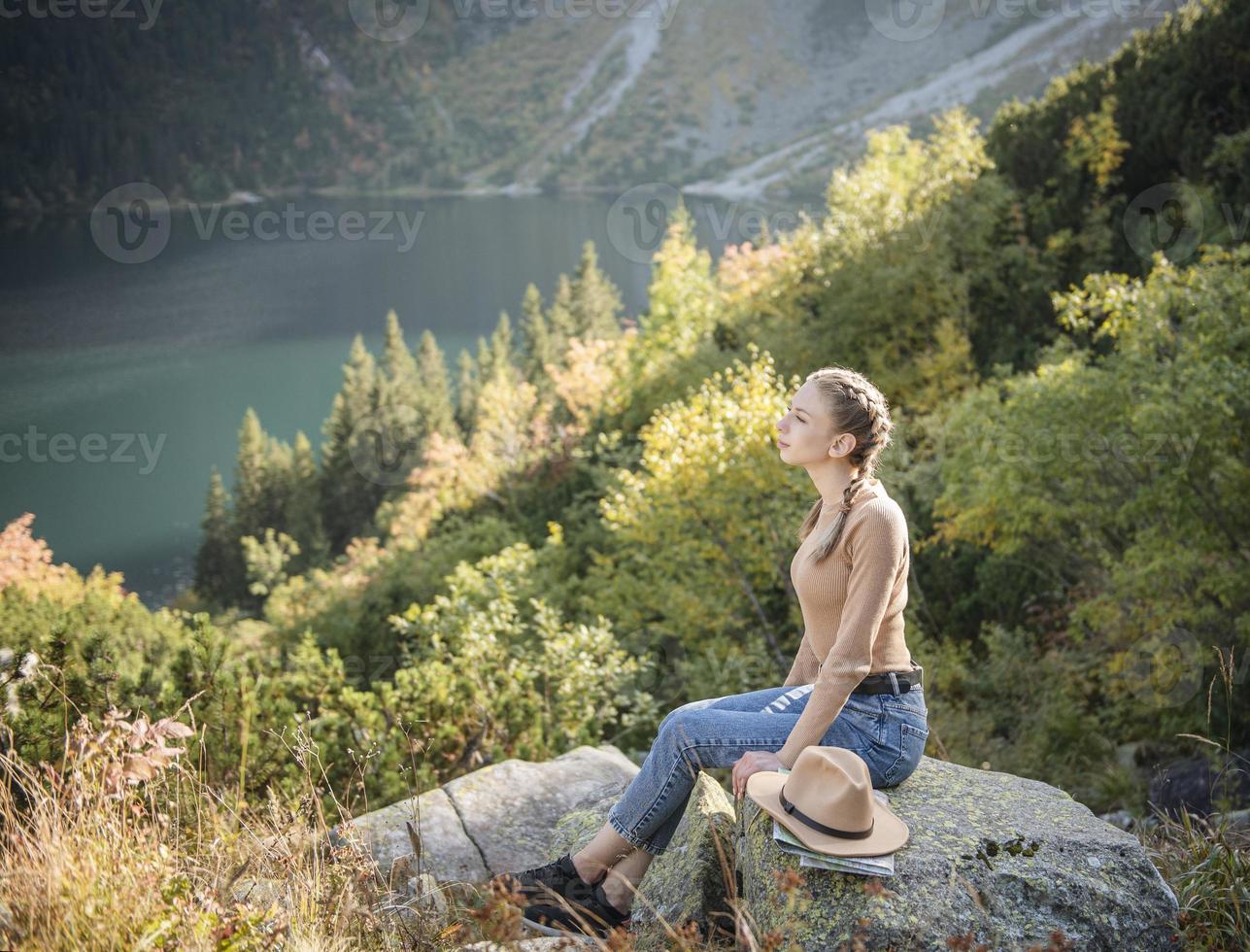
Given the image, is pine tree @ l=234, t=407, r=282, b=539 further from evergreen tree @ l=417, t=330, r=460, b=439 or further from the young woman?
the young woman

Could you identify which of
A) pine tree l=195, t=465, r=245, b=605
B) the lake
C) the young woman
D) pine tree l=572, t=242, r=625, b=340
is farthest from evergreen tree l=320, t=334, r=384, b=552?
the young woman

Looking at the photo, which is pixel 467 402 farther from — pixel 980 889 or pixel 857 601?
pixel 980 889

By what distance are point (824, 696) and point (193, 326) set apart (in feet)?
363

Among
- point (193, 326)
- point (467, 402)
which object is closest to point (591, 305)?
point (467, 402)

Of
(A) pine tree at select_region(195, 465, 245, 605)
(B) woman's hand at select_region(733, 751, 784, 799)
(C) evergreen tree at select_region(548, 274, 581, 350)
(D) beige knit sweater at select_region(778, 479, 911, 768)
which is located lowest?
(A) pine tree at select_region(195, 465, 245, 605)

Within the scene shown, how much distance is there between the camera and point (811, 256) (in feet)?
78.4

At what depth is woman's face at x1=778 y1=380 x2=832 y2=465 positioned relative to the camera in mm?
3350

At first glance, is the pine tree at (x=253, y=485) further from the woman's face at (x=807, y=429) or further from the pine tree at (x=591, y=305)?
the woman's face at (x=807, y=429)

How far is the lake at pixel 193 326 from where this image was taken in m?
68.6

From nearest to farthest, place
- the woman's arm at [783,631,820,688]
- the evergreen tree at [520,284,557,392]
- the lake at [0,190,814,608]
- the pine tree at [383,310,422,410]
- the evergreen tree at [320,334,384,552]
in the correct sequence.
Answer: the woman's arm at [783,631,820,688] < the evergreen tree at [320,334,384,552] < the evergreen tree at [520,284,557,392] < the pine tree at [383,310,422,410] < the lake at [0,190,814,608]

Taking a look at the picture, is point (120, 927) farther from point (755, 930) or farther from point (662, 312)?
point (662, 312)

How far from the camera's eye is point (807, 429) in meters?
3.37

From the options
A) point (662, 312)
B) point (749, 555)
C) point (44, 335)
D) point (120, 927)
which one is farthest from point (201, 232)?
point (120, 927)

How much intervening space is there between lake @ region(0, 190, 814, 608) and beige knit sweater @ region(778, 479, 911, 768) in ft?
94.8
